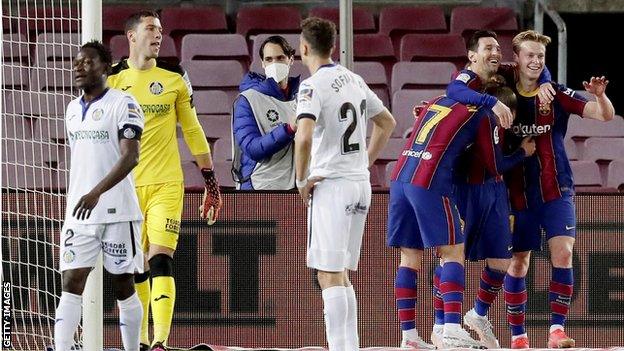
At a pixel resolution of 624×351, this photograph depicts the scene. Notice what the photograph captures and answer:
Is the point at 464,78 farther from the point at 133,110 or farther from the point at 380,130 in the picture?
the point at 133,110

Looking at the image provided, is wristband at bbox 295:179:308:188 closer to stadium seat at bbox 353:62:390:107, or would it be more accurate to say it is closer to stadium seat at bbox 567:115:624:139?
stadium seat at bbox 353:62:390:107

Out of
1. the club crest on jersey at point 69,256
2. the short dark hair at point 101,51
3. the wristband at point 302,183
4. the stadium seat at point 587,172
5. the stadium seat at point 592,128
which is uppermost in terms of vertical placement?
the short dark hair at point 101,51

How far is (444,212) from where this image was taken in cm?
865

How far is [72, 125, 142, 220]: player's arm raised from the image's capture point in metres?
7.38

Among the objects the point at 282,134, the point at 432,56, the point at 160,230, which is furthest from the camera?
the point at 432,56

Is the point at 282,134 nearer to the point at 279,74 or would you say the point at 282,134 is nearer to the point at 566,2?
the point at 279,74

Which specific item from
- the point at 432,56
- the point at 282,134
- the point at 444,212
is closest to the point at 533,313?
the point at 444,212

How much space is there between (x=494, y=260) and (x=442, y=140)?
80 cm

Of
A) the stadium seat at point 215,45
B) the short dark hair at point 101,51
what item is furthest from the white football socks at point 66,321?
the stadium seat at point 215,45

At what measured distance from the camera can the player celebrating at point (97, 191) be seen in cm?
745

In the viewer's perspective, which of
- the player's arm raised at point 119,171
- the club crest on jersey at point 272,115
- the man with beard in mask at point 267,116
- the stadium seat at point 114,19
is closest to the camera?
the player's arm raised at point 119,171

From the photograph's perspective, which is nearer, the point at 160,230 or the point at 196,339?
the point at 160,230

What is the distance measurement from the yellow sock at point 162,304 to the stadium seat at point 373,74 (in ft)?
17.7

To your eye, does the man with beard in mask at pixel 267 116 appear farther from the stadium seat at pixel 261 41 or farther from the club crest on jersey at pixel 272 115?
the stadium seat at pixel 261 41
